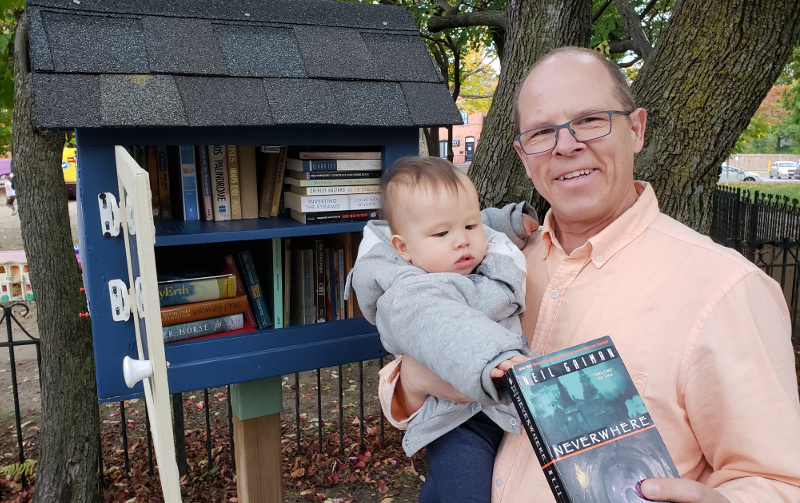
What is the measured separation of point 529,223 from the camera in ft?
7.20

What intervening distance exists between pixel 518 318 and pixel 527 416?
0.71m

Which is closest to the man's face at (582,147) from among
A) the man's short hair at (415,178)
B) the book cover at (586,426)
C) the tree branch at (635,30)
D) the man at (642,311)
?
the man at (642,311)

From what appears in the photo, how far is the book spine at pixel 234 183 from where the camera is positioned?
7.75 ft

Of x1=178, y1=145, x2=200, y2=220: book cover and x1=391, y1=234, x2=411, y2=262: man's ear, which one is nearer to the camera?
x1=391, y1=234, x2=411, y2=262: man's ear

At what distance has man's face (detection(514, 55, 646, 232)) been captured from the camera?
5.52 ft

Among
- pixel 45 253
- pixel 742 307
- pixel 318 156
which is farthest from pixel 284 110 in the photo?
pixel 45 253

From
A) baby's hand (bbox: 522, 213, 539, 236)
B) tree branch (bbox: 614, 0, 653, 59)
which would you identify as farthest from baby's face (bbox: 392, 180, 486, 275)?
tree branch (bbox: 614, 0, 653, 59)

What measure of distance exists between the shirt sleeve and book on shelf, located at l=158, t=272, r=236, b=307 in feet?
5.55

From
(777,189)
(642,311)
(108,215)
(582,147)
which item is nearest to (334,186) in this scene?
(108,215)

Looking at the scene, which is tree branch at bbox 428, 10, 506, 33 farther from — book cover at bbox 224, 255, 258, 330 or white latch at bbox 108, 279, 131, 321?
white latch at bbox 108, 279, 131, 321

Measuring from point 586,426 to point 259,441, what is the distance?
185 centimetres

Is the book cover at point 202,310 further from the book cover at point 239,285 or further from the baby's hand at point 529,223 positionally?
the baby's hand at point 529,223

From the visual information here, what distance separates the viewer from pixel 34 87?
1.79m

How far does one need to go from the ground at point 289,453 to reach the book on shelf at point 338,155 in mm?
2829
